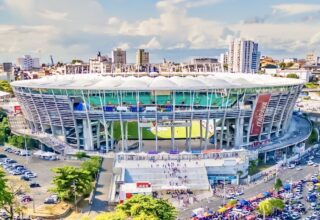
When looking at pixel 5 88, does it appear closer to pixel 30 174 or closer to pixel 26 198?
pixel 30 174

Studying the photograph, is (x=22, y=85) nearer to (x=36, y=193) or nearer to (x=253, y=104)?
(x=36, y=193)

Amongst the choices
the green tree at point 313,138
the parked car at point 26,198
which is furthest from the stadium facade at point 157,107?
the parked car at point 26,198

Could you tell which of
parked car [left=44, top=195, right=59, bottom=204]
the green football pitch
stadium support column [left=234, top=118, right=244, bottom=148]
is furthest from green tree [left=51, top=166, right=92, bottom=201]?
stadium support column [left=234, top=118, right=244, bottom=148]

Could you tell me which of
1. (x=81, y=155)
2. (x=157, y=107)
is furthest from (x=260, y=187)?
(x=81, y=155)

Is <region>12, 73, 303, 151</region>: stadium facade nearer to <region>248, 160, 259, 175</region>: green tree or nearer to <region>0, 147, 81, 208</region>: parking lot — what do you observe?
<region>248, 160, 259, 175</region>: green tree

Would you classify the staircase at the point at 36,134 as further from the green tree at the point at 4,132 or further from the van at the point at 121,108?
the van at the point at 121,108
